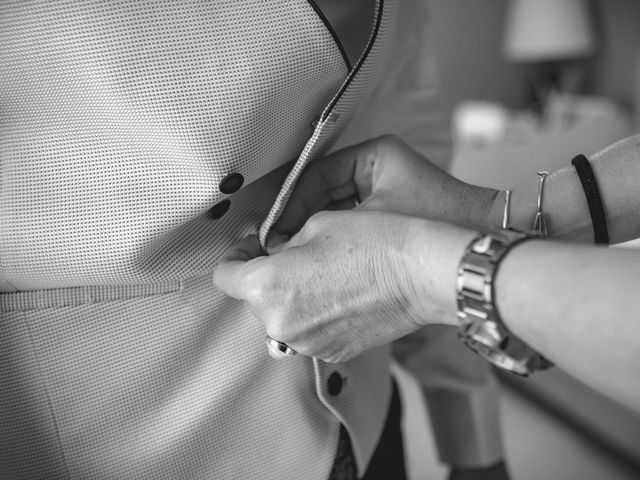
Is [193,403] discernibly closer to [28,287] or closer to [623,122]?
[28,287]

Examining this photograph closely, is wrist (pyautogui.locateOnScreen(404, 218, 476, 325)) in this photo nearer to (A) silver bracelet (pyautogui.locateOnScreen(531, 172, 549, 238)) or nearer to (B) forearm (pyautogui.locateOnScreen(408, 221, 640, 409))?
(B) forearm (pyautogui.locateOnScreen(408, 221, 640, 409))

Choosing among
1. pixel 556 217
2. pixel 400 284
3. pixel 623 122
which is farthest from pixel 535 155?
pixel 400 284

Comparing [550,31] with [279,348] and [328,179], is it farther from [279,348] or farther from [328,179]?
[279,348]

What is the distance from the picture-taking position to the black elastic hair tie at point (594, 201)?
1.95 ft

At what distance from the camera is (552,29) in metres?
2.79

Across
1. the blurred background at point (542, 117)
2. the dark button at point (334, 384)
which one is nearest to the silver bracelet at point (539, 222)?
the dark button at point (334, 384)

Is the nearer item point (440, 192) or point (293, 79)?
point (293, 79)

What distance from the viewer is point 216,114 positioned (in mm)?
482

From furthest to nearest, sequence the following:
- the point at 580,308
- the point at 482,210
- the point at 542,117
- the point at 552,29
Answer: the point at 542,117, the point at 552,29, the point at 482,210, the point at 580,308

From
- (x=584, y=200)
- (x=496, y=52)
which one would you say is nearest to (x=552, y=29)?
(x=496, y=52)

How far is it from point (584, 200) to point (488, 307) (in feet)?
0.76

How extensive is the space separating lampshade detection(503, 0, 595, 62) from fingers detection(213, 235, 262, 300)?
8.67 ft

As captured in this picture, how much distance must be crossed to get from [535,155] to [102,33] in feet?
4.77

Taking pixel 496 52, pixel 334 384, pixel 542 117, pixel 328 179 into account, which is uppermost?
pixel 328 179
